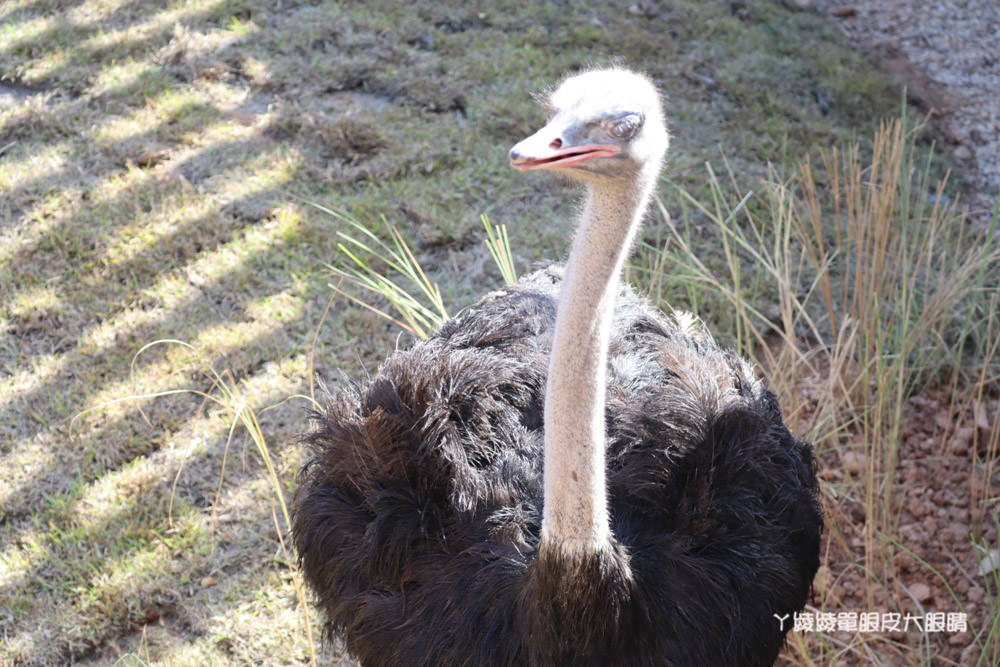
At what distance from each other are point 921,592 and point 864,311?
80 cm

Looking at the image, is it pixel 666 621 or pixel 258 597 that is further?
pixel 258 597

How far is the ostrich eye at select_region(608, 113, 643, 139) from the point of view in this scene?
4.62 ft

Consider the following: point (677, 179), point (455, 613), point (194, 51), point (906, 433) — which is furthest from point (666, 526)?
point (194, 51)

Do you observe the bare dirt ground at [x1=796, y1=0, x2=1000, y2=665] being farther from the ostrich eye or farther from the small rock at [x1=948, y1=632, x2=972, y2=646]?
the ostrich eye

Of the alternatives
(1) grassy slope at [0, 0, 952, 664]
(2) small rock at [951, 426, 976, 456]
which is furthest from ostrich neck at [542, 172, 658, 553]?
(2) small rock at [951, 426, 976, 456]

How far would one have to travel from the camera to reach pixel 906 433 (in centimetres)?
316

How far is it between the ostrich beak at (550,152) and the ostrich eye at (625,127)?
0.02 m

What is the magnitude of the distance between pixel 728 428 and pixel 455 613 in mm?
685

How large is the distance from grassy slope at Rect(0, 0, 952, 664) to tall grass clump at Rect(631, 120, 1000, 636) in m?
0.65

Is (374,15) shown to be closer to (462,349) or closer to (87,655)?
(462,349)

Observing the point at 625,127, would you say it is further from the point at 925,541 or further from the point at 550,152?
the point at 925,541

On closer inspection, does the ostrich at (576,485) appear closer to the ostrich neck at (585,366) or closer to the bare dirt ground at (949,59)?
the ostrich neck at (585,366)

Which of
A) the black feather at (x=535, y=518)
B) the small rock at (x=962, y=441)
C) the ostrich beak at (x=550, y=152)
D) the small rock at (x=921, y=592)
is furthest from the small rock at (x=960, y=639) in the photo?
the ostrich beak at (x=550, y=152)

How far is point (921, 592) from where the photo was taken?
2.74 metres
